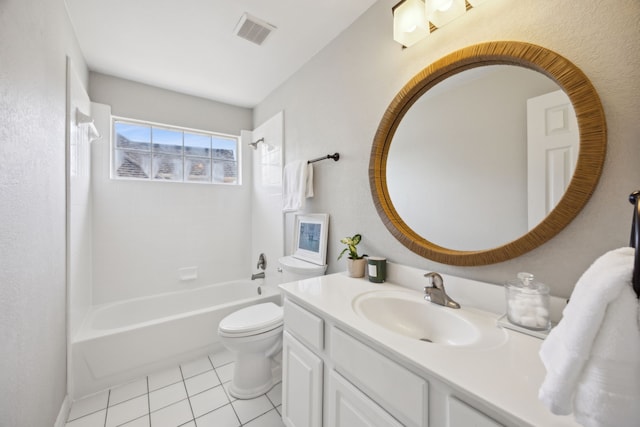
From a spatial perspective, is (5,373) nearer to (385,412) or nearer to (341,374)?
(341,374)

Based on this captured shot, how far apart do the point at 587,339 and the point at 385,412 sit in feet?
1.94

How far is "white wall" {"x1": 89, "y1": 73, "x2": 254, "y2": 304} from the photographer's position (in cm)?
232

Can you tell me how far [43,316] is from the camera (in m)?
1.17

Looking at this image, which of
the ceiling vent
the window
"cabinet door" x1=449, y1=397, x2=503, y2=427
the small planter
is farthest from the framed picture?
the window

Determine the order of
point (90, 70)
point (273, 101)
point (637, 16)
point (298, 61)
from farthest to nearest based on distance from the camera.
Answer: point (273, 101)
point (90, 70)
point (298, 61)
point (637, 16)

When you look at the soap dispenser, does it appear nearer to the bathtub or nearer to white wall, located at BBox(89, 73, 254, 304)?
the bathtub

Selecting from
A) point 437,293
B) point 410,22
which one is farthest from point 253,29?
point 437,293

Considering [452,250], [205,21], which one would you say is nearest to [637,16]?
[452,250]

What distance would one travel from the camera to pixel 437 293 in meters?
1.05

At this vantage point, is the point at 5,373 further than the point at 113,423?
No

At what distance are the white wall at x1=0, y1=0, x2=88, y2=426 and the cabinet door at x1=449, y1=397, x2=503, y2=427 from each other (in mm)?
1383

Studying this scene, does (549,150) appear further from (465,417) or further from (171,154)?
(171,154)

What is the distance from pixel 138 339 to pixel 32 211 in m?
1.22

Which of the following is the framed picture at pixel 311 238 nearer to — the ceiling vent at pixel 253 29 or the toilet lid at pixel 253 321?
the toilet lid at pixel 253 321
